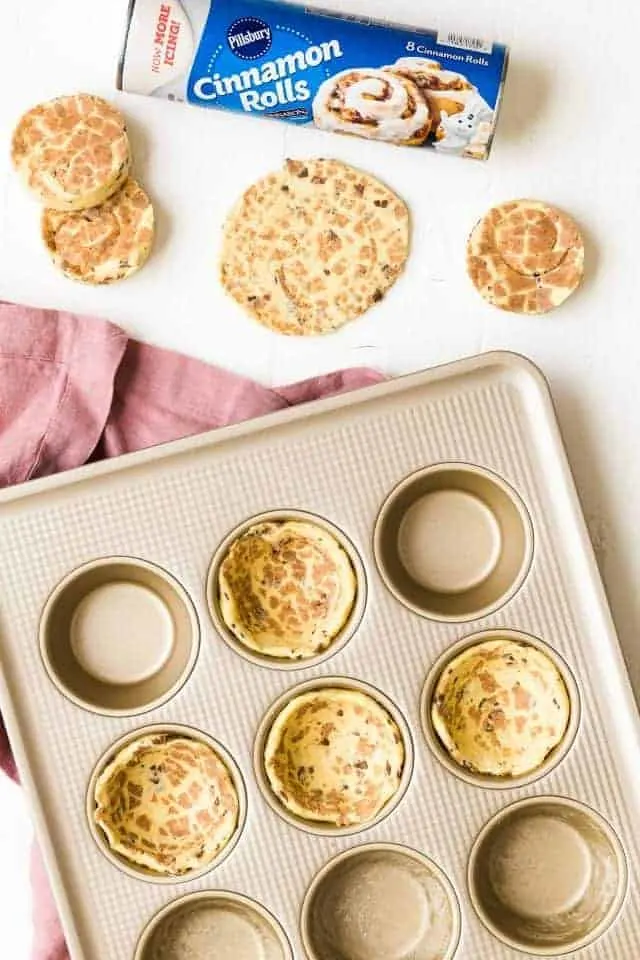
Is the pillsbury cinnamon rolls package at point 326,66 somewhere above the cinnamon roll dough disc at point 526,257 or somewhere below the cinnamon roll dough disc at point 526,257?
above

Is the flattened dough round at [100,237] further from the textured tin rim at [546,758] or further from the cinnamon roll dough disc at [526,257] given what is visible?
the textured tin rim at [546,758]

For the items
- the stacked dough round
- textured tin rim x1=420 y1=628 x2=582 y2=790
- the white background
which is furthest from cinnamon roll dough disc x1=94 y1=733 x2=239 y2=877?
the stacked dough round

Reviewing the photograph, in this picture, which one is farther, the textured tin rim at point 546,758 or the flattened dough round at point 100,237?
the flattened dough round at point 100,237

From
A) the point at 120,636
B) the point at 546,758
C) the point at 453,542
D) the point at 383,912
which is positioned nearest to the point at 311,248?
the point at 453,542

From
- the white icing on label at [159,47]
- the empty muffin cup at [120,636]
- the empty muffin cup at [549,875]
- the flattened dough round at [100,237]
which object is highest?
the white icing on label at [159,47]

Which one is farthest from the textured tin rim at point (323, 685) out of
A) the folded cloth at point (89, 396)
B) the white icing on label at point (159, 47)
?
the white icing on label at point (159, 47)

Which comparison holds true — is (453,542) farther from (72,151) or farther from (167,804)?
(72,151)
